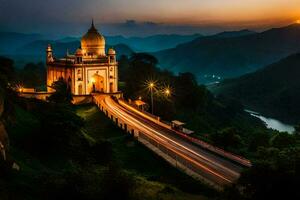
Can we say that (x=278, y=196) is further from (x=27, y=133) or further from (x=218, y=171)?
(x=27, y=133)

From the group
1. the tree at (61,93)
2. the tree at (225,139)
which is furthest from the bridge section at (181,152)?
the tree at (61,93)

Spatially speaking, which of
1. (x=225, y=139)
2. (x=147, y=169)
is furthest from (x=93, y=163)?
(x=225, y=139)

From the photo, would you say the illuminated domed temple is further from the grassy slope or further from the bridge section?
the grassy slope

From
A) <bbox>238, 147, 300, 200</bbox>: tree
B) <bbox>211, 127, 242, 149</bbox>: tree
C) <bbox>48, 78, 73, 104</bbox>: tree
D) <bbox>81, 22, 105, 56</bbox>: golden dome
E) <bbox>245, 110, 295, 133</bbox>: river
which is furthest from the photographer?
<bbox>245, 110, 295, 133</bbox>: river

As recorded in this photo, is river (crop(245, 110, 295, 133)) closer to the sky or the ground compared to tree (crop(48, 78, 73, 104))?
closer to the ground

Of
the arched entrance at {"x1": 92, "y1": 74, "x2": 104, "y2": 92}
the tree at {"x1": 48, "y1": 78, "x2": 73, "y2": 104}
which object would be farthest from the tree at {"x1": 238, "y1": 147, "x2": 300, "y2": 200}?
the arched entrance at {"x1": 92, "y1": 74, "x2": 104, "y2": 92}

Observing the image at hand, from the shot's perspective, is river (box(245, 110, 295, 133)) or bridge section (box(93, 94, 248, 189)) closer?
bridge section (box(93, 94, 248, 189))

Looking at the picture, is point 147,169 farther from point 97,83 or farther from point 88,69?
point 97,83
